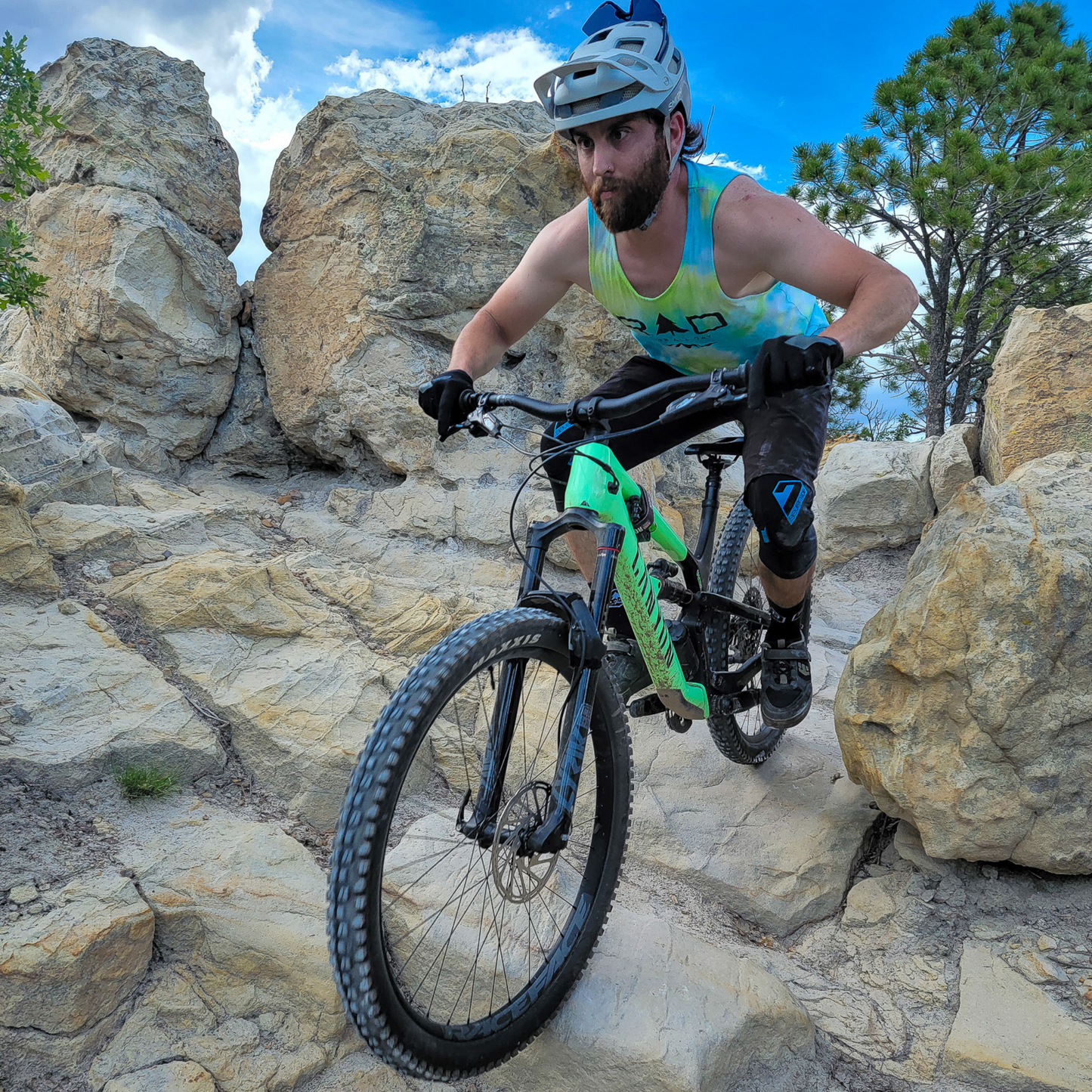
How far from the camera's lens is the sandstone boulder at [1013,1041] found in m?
2.08

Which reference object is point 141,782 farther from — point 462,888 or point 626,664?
point 626,664

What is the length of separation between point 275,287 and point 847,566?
5232 millimetres

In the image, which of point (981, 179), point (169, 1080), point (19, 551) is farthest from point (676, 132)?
point (981, 179)

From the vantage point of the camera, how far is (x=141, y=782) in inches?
104

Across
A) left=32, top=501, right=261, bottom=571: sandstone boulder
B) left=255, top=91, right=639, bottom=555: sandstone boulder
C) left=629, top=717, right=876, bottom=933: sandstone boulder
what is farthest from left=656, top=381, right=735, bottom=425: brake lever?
left=255, top=91, right=639, bottom=555: sandstone boulder

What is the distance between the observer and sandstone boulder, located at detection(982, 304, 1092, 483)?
456 cm

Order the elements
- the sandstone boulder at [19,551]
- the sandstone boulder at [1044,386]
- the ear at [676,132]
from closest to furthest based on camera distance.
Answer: the ear at [676,132]
the sandstone boulder at [19,551]
the sandstone boulder at [1044,386]

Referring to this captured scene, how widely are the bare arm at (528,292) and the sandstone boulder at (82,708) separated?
67.1 inches

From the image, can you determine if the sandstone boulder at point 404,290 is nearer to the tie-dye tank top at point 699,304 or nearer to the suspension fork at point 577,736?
the tie-dye tank top at point 699,304

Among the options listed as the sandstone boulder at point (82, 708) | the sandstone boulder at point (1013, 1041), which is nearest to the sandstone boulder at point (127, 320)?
the sandstone boulder at point (82, 708)

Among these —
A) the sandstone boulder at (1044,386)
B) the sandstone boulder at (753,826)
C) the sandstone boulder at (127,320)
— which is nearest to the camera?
the sandstone boulder at (753,826)

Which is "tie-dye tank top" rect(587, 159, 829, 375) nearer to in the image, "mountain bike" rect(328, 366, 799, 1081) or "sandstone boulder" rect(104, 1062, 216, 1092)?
"mountain bike" rect(328, 366, 799, 1081)

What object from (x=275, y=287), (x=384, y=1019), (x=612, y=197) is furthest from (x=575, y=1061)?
(x=275, y=287)

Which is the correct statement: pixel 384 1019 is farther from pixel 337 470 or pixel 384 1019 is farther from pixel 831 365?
pixel 337 470
